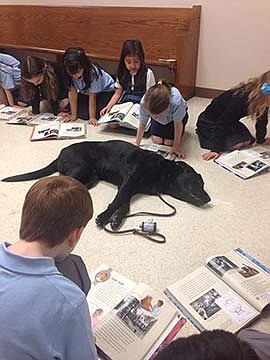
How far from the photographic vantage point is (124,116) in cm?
254

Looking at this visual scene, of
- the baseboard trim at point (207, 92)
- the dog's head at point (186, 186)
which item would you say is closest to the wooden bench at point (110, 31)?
the baseboard trim at point (207, 92)

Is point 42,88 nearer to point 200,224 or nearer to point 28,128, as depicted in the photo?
point 28,128

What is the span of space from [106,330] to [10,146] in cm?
167

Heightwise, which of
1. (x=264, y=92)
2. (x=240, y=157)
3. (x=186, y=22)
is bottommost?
(x=240, y=157)

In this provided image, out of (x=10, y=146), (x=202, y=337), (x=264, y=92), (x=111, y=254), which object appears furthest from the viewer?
(x=10, y=146)

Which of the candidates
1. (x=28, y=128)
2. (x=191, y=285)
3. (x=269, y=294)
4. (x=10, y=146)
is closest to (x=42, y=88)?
(x=28, y=128)

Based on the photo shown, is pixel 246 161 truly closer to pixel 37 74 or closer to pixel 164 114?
pixel 164 114

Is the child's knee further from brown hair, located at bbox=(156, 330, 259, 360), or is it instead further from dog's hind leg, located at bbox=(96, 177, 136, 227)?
brown hair, located at bbox=(156, 330, 259, 360)

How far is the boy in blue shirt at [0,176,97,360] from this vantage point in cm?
70

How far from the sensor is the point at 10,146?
2479 mm

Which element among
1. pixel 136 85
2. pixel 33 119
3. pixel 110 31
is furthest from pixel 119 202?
pixel 110 31

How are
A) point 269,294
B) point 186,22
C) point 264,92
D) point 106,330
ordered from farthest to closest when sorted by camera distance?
1. point 186,22
2. point 264,92
3. point 269,294
4. point 106,330

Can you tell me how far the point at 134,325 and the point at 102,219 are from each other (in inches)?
24.4

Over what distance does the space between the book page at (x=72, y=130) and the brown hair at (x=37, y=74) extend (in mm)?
299
